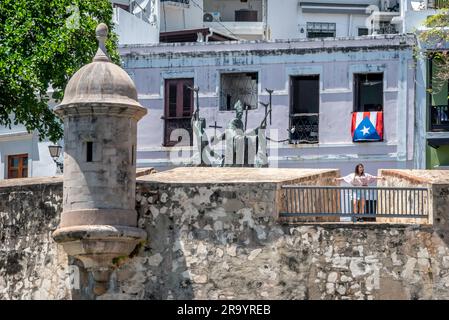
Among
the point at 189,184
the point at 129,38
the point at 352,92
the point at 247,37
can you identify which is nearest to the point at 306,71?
the point at 352,92

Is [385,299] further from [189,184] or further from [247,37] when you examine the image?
[247,37]

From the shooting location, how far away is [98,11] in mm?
46938

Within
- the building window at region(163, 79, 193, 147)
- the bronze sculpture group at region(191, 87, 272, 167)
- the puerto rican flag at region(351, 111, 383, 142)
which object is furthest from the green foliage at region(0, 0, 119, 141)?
the puerto rican flag at region(351, 111, 383, 142)

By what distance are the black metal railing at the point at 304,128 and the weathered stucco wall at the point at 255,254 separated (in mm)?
15029

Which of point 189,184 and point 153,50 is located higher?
point 153,50

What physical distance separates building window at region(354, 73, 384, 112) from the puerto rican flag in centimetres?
23

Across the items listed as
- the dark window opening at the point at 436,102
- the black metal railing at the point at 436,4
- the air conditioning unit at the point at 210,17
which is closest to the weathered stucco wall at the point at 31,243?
the dark window opening at the point at 436,102

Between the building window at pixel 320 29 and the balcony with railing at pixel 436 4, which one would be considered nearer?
the balcony with railing at pixel 436 4

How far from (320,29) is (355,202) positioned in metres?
25.3

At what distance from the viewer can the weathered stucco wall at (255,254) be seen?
117 ft

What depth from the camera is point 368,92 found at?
51.2m

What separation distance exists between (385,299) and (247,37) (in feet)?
88.3

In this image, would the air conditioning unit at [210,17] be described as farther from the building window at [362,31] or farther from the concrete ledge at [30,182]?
the concrete ledge at [30,182]

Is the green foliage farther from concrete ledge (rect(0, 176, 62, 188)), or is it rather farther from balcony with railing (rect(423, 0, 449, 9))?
balcony with railing (rect(423, 0, 449, 9))
